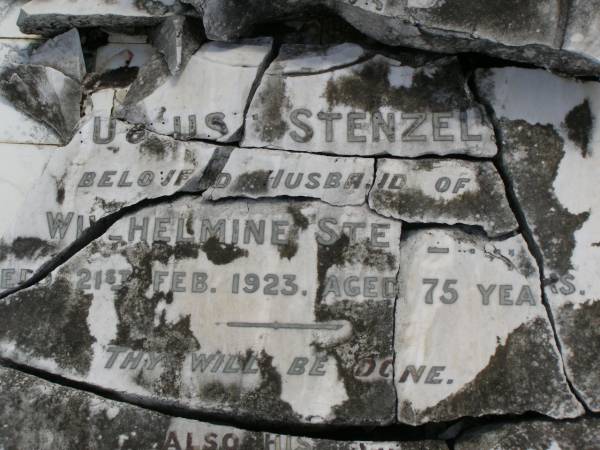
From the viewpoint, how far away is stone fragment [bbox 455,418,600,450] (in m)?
1.93

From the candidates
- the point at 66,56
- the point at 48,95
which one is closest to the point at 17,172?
the point at 48,95

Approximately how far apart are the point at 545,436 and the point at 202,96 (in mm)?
1372

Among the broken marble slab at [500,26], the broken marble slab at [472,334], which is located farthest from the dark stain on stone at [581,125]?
the broken marble slab at [472,334]

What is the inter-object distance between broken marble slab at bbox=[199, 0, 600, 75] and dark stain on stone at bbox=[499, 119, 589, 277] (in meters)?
0.20

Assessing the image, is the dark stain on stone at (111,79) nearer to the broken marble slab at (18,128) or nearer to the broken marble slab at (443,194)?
the broken marble slab at (18,128)

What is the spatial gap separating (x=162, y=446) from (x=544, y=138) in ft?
4.54

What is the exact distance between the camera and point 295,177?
2.12 m

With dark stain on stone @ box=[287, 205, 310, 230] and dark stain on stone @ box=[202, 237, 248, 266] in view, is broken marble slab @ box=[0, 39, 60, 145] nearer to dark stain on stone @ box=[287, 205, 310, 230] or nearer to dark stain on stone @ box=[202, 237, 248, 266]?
dark stain on stone @ box=[202, 237, 248, 266]

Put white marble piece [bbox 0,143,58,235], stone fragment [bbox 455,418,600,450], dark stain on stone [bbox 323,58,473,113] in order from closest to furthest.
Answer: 1. stone fragment [bbox 455,418,600,450]
2. dark stain on stone [bbox 323,58,473,113]
3. white marble piece [bbox 0,143,58,235]

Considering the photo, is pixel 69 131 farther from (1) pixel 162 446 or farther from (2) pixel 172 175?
(1) pixel 162 446

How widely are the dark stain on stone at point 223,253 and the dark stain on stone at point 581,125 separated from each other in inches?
39.7

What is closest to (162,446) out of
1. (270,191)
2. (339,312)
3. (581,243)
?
(339,312)

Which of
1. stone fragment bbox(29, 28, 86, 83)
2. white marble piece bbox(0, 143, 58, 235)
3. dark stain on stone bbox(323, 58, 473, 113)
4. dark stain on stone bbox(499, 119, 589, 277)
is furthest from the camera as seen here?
stone fragment bbox(29, 28, 86, 83)

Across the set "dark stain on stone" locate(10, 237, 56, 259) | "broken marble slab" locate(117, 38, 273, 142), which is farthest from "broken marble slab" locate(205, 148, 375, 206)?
"dark stain on stone" locate(10, 237, 56, 259)
